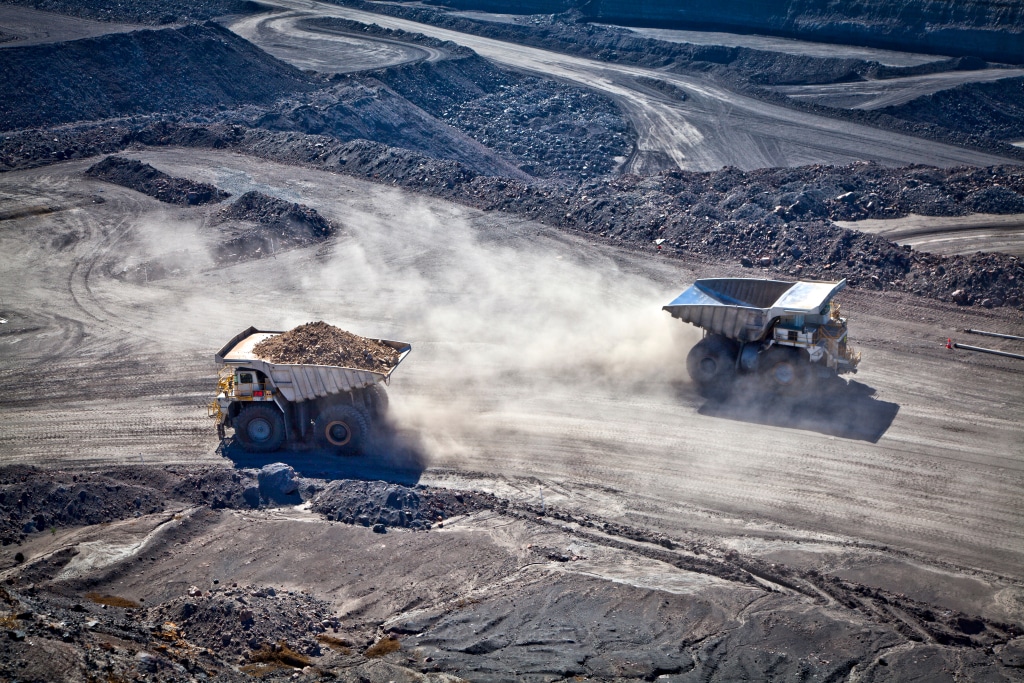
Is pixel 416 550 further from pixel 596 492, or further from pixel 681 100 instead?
pixel 681 100

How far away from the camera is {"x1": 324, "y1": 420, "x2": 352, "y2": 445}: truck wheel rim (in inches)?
787

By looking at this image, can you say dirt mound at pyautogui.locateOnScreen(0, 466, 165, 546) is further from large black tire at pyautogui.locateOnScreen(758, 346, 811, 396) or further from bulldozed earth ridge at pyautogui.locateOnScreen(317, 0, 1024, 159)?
bulldozed earth ridge at pyautogui.locateOnScreen(317, 0, 1024, 159)

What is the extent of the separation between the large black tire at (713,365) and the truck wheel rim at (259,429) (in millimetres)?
10015

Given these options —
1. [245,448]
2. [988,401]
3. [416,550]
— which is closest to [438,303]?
[245,448]

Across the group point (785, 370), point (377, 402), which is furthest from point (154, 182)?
point (785, 370)

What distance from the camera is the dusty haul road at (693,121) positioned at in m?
45.4

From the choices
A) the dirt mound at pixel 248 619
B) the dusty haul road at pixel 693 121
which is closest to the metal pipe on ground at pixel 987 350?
the dirt mound at pixel 248 619

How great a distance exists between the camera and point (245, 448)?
20.4 metres

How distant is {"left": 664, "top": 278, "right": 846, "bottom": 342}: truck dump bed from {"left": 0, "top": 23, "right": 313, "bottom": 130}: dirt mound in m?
33.2

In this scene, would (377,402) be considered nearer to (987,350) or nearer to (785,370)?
(785,370)

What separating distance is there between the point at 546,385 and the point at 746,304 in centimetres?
555

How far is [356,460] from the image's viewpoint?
2008 cm

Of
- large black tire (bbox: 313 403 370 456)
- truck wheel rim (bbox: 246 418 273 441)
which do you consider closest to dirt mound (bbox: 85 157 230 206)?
truck wheel rim (bbox: 246 418 273 441)

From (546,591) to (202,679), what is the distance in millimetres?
5576
